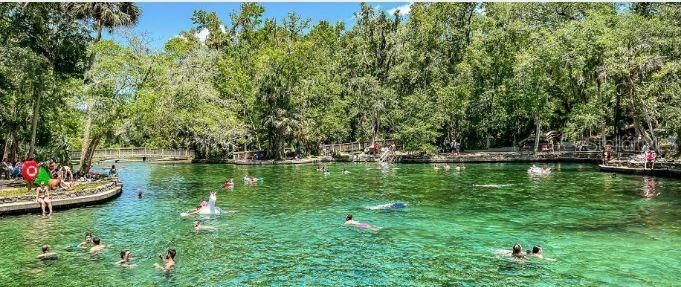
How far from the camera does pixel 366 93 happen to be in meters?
87.2

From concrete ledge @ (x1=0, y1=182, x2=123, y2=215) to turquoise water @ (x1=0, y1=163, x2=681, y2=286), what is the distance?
2.70 ft

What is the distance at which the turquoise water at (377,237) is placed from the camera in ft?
66.2

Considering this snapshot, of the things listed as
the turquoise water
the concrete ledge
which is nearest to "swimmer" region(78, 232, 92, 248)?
the turquoise water

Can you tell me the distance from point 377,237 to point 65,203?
21.0 meters

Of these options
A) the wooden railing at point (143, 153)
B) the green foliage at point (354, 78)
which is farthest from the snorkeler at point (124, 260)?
the wooden railing at point (143, 153)

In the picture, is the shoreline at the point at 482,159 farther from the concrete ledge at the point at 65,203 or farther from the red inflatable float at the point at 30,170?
the red inflatable float at the point at 30,170

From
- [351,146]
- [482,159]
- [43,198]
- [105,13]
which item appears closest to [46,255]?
[43,198]

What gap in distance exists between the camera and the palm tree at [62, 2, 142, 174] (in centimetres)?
4722

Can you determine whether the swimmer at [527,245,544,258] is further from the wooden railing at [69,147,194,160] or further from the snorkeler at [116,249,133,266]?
the wooden railing at [69,147,194,160]

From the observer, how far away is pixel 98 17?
168ft

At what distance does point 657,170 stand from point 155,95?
43795mm

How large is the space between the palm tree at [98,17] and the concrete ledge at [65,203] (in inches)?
244

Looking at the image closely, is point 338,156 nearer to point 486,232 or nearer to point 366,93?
point 366,93

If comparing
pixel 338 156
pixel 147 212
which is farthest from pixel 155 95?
pixel 338 156
